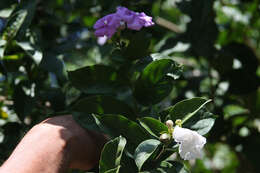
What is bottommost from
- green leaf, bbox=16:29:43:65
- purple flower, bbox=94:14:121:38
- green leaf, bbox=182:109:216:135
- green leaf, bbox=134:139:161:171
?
green leaf, bbox=16:29:43:65

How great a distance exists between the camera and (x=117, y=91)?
100cm

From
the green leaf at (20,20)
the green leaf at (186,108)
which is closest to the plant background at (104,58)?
the green leaf at (20,20)

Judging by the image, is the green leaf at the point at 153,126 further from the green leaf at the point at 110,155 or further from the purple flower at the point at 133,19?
the purple flower at the point at 133,19

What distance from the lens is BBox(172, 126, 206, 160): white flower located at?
2.39 feet

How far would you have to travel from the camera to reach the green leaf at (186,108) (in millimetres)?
797

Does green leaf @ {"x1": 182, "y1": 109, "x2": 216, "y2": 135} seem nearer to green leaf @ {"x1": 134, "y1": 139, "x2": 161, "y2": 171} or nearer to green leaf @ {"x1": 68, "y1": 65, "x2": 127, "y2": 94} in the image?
green leaf @ {"x1": 134, "y1": 139, "x2": 161, "y2": 171}

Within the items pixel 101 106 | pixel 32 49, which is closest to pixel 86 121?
pixel 101 106

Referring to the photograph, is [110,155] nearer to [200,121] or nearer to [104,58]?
[200,121]

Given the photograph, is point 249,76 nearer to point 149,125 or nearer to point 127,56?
point 127,56

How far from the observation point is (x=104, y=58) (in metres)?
1.38

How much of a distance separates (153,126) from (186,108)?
8cm

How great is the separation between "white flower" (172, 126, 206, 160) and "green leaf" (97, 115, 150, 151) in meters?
0.10

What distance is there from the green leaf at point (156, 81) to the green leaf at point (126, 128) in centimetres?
15

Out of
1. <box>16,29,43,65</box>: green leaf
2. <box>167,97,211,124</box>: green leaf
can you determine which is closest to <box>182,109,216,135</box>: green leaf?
<box>167,97,211,124</box>: green leaf
